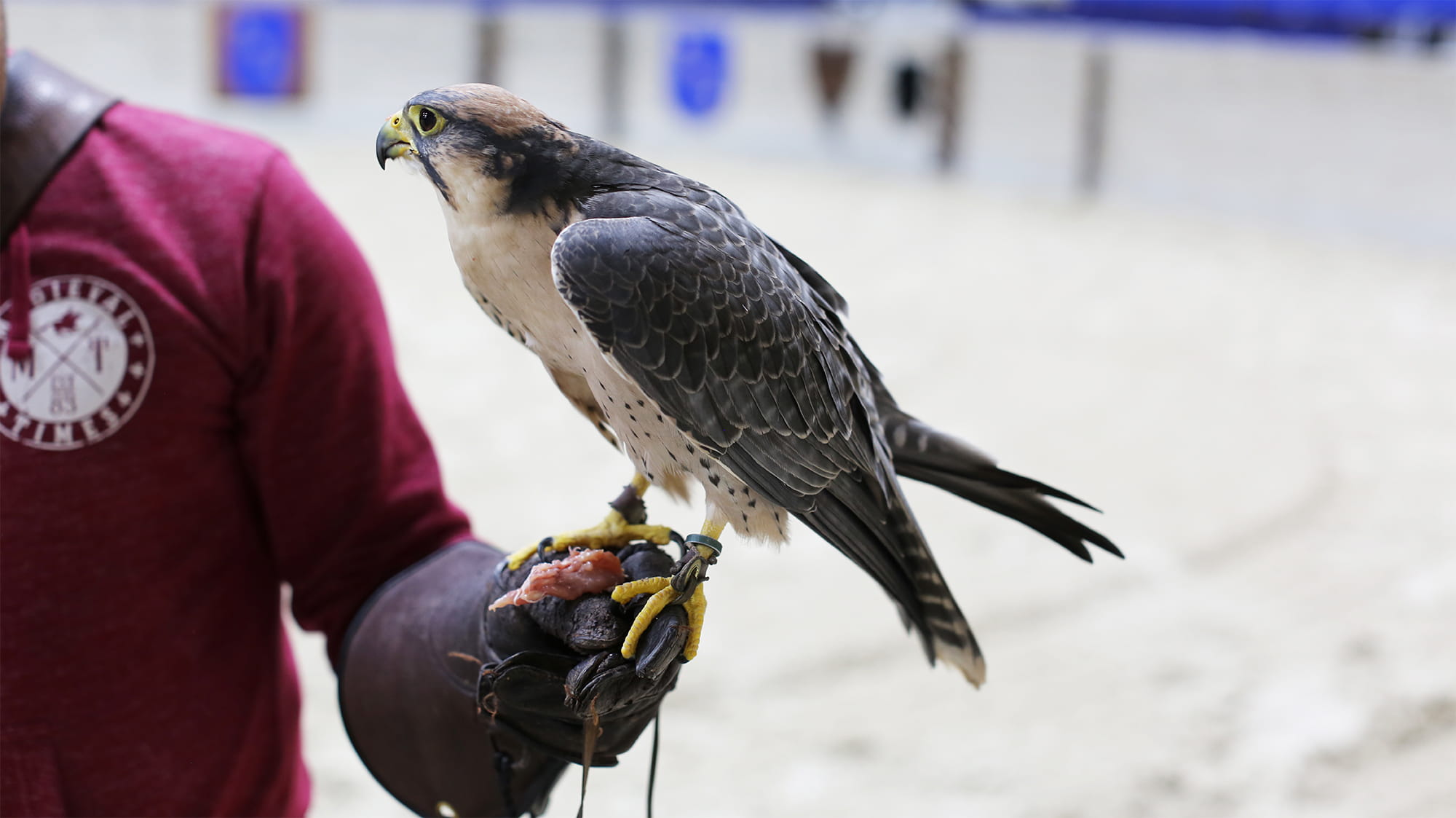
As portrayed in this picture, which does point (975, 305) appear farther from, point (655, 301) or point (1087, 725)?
point (655, 301)

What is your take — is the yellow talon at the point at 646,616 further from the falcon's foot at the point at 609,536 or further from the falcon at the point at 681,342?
the falcon's foot at the point at 609,536

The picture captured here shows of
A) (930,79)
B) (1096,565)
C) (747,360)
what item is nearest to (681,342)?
(747,360)

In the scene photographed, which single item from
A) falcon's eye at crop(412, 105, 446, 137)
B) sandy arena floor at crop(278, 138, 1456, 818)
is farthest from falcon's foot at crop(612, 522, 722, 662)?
sandy arena floor at crop(278, 138, 1456, 818)

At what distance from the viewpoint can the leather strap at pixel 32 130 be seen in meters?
1.31

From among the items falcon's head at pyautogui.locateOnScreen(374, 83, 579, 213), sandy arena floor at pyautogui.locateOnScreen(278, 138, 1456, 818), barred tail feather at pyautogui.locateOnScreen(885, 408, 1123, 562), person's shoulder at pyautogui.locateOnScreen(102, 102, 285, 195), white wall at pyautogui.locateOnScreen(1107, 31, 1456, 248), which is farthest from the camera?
white wall at pyautogui.locateOnScreen(1107, 31, 1456, 248)

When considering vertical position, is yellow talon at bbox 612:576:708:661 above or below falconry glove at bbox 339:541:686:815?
above

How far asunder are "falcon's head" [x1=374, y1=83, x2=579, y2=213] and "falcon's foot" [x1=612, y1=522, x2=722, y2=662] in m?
0.31

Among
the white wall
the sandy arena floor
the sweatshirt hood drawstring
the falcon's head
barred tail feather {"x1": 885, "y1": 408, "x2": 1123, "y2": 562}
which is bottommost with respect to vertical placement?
the sandy arena floor

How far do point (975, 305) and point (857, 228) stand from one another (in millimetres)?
1517

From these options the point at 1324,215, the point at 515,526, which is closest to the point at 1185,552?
the point at 515,526

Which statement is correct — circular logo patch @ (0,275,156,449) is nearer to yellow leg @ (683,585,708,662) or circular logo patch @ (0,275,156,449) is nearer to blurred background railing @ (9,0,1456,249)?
yellow leg @ (683,585,708,662)

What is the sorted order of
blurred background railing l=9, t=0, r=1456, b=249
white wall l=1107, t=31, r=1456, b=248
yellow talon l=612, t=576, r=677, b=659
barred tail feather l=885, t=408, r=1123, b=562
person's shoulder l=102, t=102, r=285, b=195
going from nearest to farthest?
yellow talon l=612, t=576, r=677, b=659 → barred tail feather l=885, t=408, r=1123, b=562 → person's shoulder l=102, t=102, r=285, b=195 → white wall l=1107, t=31, r=1456, b=248 → blurred background railing l=9, t=0, r=1456, b=249

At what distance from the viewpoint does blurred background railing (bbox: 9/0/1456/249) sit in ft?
24.7

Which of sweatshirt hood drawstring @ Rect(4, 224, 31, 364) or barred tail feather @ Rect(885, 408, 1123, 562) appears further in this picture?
sweatshirt hood drawstring @ Rect(4, 224, 31, 364)
